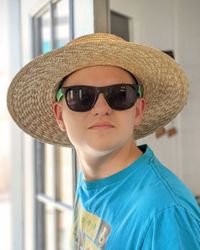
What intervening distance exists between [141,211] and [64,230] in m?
1.05

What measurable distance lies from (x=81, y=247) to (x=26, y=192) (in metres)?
0.99

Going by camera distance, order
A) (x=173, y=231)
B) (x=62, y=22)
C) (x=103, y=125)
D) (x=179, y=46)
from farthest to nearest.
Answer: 1. (x=62, y=22)
2. (x=179, y=46)
3. (x=103, y=125)
4. (x=173, y=231)

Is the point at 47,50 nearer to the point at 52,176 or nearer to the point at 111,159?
the point at 52,176

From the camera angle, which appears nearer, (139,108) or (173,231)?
(173,231)

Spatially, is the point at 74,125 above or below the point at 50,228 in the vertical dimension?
above

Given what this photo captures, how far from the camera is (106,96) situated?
775mm

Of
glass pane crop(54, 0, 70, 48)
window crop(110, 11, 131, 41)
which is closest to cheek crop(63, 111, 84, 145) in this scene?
window crop(110, 11, 131, 41)

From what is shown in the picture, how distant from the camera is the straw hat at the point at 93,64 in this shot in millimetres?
798

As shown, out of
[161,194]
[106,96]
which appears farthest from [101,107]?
[161,194]

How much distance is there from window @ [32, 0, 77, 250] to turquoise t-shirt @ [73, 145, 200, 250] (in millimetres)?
593

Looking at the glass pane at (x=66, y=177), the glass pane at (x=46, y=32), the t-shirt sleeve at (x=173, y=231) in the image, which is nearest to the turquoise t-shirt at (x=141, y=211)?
the t-shirt sleeve at (x=173, y=231)

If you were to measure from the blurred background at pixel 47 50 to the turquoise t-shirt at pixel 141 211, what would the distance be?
0.21 m

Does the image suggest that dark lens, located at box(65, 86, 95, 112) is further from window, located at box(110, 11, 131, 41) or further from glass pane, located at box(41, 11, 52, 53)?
glass pane, located at box(41, 11, 52, 53)

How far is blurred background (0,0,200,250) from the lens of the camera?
0.98m
